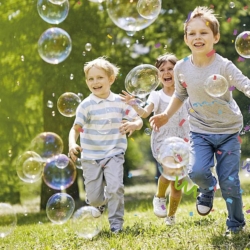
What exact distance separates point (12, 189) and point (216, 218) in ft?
36.4

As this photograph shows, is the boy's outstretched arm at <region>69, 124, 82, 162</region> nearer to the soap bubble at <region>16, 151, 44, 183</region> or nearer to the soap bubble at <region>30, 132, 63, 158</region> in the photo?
the soap bubble at <region>30, 132, 63, 158</region>

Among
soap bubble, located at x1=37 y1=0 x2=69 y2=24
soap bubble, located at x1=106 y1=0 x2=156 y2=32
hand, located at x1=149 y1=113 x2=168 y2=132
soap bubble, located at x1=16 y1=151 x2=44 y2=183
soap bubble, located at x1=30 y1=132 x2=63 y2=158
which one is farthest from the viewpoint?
soap bubble, located at x1=37 y1=0 x2=69 y2=24

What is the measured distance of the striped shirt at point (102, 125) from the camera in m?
5.09

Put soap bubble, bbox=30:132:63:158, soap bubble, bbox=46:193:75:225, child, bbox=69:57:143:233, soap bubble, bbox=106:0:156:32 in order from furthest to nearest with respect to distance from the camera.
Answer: soap bubble, bbox=30:132:63:158 → soap bubble, bbox=106:0:156:32 → soap bubble, bbox=46:193:75:225 → child, bbox=69:57:143:233

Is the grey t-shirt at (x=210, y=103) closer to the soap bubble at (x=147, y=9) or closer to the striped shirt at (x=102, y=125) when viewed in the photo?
the striped shirt at (x=102, y=125)

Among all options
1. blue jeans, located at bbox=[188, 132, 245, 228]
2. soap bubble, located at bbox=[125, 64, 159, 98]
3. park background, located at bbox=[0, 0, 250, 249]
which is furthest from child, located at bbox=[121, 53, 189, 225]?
park background, located at bbox=[0, 0, 250, 249]

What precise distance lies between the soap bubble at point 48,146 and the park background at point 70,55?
5.72 m

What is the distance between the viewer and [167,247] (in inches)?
160

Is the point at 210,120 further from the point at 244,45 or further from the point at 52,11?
the point at 52,11

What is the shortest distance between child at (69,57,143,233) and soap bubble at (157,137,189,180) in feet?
1.20

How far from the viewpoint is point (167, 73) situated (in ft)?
18.9

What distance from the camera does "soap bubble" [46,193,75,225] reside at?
5.29 meters

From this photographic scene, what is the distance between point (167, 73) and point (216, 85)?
155 centimetres

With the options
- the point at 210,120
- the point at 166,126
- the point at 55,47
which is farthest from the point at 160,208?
the point at 55,47
